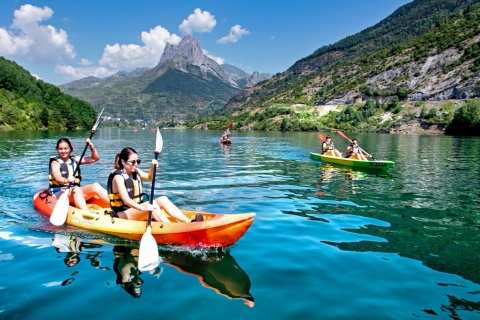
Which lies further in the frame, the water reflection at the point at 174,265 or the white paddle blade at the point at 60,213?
the white paddle blade at the point at 60,213

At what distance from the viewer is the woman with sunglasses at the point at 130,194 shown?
781 centimetres

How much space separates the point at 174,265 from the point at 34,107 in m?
111

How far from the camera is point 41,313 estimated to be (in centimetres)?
499

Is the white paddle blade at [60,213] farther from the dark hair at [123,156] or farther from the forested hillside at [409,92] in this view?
the forested hillside at [409,92]

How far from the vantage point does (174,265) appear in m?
6.72

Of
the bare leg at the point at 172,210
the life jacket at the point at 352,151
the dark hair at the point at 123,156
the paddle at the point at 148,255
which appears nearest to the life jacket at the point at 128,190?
the dark hair at the point at 123,156

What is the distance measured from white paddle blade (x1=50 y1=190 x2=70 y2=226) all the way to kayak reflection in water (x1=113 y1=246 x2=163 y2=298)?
7.19 feet

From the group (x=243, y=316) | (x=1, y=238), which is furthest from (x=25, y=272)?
(x=243, y=316)

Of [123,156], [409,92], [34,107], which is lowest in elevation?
[123,156]

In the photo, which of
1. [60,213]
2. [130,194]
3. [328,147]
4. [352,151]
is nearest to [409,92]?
[328,147]

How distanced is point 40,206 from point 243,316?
805 centimetres

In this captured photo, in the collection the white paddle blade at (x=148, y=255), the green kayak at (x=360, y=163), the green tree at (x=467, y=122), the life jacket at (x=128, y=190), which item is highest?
the green tree at (x=467, y=122)

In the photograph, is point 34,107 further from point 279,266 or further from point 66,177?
point 279,266

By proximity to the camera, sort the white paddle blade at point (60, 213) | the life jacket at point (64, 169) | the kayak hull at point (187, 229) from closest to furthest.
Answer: the kayak hull at point (187, 229), the white paddle blade at point (60, 213), the life jacket at point (64, 169)
